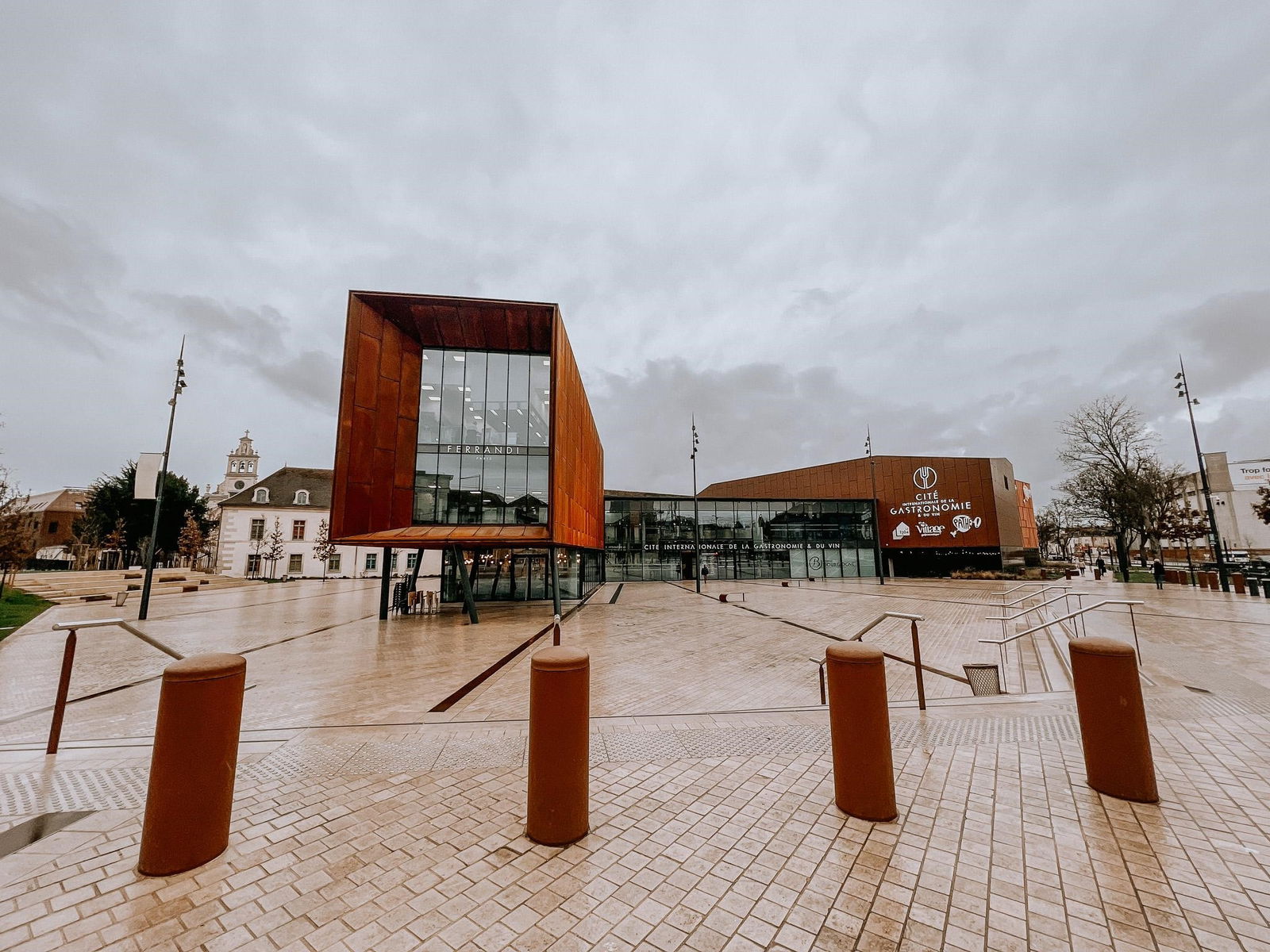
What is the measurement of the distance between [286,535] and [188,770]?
56.6m

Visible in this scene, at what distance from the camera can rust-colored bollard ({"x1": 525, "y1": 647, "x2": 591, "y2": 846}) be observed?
3287 mm

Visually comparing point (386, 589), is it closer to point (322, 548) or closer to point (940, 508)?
point (322, 548)

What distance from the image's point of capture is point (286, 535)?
4956 centimetres

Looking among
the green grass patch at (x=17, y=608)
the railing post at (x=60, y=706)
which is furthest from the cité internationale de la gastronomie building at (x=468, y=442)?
the railing post at (x=60, y=706)

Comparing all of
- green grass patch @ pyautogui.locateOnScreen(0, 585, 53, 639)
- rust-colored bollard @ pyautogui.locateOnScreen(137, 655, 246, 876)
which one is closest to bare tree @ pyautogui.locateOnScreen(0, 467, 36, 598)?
green grass patch @ pyautogui.locateOnScreen(0, 585, 53, 639)

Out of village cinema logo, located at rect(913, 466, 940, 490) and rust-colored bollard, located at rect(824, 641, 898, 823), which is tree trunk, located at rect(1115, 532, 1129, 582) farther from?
rust-colored bollard, located at rect(824, 641, 898, 823)

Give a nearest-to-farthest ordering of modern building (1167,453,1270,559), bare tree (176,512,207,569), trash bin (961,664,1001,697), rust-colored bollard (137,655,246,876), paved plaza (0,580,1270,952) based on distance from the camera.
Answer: paved plaza (0,580,1270,952), rust-colored bollard (137,655,246,876), trash bin (961,664,1001,697), bare tree (176,512,207,569), modern building (1167,453,1270,559)

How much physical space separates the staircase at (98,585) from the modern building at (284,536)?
38.1 ft

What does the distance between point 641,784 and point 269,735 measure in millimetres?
4373

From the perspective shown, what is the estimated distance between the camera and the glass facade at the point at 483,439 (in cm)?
1809

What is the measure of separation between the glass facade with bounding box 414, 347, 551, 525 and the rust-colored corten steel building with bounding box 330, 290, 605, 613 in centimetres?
4

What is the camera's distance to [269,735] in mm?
5594

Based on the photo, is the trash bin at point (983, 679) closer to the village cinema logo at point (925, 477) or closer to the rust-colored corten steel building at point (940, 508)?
the rust-colored corten steel building at point (940, 508)

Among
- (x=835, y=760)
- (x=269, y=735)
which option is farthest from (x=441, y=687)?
(x=835, y=760)
